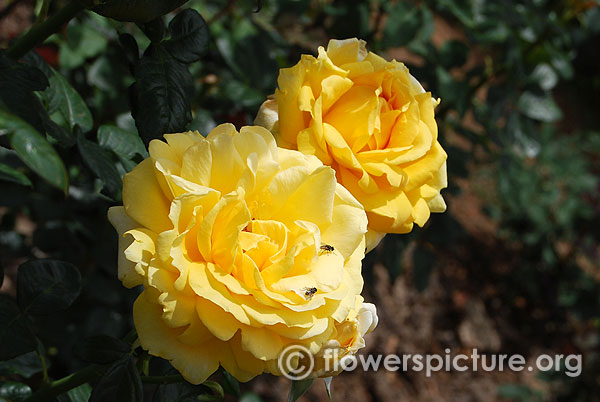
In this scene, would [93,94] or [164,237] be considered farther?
[93,94]

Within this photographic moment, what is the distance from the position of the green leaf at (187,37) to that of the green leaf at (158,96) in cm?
2

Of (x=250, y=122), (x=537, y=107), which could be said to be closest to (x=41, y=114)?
(x=250, y=122)

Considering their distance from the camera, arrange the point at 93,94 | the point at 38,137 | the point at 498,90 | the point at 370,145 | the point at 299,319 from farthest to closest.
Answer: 1. the point at 498,90
2. the point at 93,94
3. the point at 370,145
4. the point at 299,319
5. the point at 38,137

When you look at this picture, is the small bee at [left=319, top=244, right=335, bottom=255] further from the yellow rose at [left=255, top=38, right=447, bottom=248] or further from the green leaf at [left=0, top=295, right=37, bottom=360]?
the green leaf at [left=0, top=295, right=37, bottom=360]

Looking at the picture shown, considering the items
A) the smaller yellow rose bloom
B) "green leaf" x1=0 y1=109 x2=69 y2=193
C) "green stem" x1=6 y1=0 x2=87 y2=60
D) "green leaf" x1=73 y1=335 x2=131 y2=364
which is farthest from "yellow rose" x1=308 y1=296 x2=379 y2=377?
"green stem" x1=6 y1=0 x2=87 y2=60

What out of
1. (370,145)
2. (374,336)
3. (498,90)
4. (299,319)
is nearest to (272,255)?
(299,319)

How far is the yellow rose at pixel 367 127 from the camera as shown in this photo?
28.4 inches

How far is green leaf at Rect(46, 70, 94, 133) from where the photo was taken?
2.87ft

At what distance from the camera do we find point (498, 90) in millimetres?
1752

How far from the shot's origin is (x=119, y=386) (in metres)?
0.69

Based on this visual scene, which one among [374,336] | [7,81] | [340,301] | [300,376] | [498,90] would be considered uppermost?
[7,81]

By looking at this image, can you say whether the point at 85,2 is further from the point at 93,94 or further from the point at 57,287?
the point at 93,94

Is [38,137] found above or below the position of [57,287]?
above

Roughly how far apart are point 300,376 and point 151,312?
185 mm
